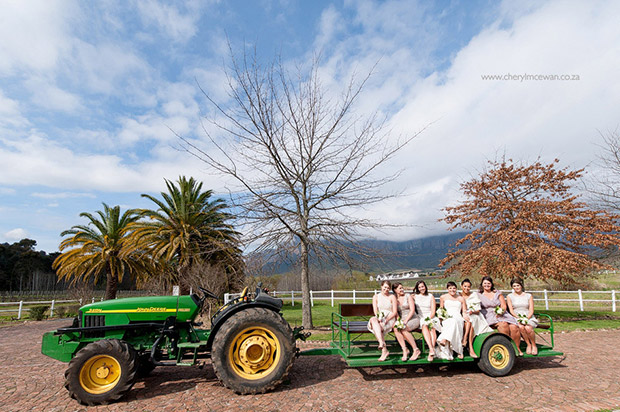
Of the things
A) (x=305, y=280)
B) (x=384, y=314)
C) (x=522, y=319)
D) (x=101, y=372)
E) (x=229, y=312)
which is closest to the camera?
(x=101, y=372)

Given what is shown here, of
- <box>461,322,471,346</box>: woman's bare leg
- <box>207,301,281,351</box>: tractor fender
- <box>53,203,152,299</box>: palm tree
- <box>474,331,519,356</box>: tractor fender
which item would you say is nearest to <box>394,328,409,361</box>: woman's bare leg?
<box>461,322,471,346</box>: woman's bare leg

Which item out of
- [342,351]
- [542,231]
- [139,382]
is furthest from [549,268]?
[139,382]

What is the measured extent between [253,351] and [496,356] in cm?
389

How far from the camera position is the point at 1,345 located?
9.02 m

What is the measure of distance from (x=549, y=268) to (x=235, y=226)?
34.5ft

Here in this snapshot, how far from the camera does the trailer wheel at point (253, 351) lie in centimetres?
464

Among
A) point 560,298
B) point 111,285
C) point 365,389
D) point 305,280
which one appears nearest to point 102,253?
point 111,285

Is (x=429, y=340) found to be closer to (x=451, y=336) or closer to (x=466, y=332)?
(x=451, y=336)

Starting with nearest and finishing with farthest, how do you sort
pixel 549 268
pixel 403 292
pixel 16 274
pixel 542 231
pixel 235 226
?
1. pixel 403 292
2. pixel 235 226
3. pixel 549 268
4. pixel 542 231
5. pixel 16 274

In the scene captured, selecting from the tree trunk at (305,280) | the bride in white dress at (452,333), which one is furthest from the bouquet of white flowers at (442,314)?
the tree trunk at (305,280)

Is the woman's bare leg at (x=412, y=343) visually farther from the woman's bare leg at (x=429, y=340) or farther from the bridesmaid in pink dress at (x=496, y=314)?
the bridesmaid in pink dress at (x=496, y=314)

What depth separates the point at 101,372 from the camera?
14.6 feet

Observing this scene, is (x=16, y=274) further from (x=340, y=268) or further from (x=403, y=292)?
(x=403, y=292)

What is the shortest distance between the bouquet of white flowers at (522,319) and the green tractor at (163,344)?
3.96 m
